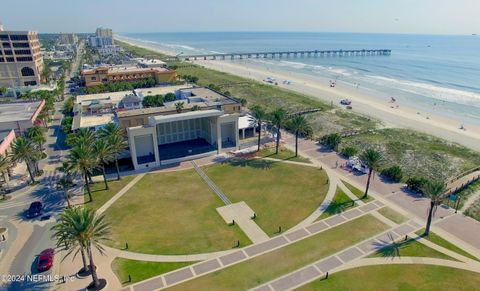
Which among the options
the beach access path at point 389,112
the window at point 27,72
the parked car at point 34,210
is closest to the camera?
the parked car at point 34,210

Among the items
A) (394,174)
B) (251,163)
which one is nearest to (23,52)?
(251,163)

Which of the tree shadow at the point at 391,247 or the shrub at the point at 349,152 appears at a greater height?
the shrub at the point at 349,152

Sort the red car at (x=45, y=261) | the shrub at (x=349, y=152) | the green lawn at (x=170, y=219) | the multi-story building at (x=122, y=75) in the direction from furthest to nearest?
1. the multi-story building at (x=122, y=75)
2. the shrub at (x=349, y=152)
3. the green lawn at (x=170, y=219)
4. the red car at (x=45, y=261)

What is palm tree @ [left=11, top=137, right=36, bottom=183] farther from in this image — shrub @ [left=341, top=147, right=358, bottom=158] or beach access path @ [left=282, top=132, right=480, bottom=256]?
shrub @ [left=341, top=147, right=358, bottom=158]

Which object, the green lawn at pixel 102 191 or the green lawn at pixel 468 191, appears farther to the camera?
the green lawn at pixel 468 191

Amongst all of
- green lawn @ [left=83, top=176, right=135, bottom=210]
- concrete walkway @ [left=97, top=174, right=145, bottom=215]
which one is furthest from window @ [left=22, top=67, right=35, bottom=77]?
concrete walkway @ [left=97, top=174, right=145, bottom=215]

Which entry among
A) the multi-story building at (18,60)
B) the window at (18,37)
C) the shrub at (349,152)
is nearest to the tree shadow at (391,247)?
the shrub at (349,152)

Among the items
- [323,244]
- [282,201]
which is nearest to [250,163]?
[282,201]

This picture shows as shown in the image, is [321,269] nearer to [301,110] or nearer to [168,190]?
[168,190]

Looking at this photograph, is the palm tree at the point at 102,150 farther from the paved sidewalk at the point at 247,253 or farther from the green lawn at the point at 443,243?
the green lawn at the point at 443,243
